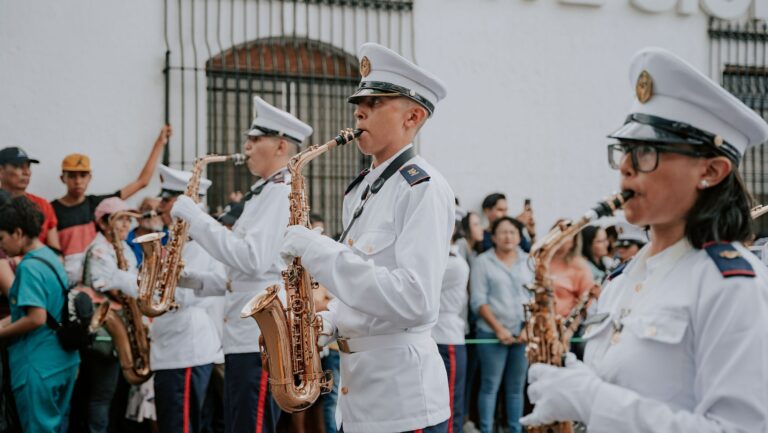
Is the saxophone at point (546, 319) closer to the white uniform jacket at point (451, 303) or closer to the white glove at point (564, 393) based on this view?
the white glove at point (564, 393)

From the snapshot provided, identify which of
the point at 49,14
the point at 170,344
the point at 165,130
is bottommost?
the point at 170,344

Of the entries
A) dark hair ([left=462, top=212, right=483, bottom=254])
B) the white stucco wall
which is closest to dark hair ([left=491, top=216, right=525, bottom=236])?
dark hair ([left=462, top=212, right=483, bottom=254])

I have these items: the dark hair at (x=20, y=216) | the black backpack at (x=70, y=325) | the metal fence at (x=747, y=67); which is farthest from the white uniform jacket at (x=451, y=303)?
the metal fence at (x=747, y=67)

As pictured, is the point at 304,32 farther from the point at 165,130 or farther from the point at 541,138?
the point at 541,138

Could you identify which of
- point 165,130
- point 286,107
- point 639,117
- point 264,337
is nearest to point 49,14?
point 165,130

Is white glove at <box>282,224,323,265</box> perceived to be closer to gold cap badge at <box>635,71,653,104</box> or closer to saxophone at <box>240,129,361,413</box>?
saxophone at <box>240,129,361,413</box>

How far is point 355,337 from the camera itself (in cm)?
358

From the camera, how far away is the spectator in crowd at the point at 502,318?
27.0ft

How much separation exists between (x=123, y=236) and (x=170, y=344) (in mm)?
1835

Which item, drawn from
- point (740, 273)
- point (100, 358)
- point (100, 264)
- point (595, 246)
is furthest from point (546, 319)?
point (595, 246)

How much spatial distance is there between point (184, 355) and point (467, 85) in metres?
6.02

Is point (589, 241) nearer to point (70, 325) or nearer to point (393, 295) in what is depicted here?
point (70, 325)

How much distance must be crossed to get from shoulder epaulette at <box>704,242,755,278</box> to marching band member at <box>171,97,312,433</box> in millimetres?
3290

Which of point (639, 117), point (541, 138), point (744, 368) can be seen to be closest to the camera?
point (744, 368)
